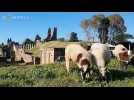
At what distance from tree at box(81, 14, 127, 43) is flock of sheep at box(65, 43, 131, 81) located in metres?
0.10

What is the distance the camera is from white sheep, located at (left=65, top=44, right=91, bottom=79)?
2479 millimetres

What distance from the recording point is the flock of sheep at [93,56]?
248 cm

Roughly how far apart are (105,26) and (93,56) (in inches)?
12.4

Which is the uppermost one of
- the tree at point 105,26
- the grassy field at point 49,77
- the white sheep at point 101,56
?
the tree at point 105,26

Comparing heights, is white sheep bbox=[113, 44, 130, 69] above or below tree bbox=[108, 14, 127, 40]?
below

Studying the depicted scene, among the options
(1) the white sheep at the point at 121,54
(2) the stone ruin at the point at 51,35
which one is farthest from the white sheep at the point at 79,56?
(1) the white sheep at the point at 121,54

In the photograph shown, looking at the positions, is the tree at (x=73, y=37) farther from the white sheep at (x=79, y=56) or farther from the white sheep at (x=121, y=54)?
the white sheep at (x=121, y=54)

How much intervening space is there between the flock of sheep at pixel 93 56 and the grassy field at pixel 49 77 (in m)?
0.06

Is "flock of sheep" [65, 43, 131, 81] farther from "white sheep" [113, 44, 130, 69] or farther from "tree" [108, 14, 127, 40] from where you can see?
"tree" [108, 14, 127, 40]

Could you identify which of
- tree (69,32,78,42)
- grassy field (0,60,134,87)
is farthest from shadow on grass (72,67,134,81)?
tree (69,32,78,42)

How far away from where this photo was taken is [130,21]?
2.45 m

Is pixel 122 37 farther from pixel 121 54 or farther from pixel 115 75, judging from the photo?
pixel 115 75
